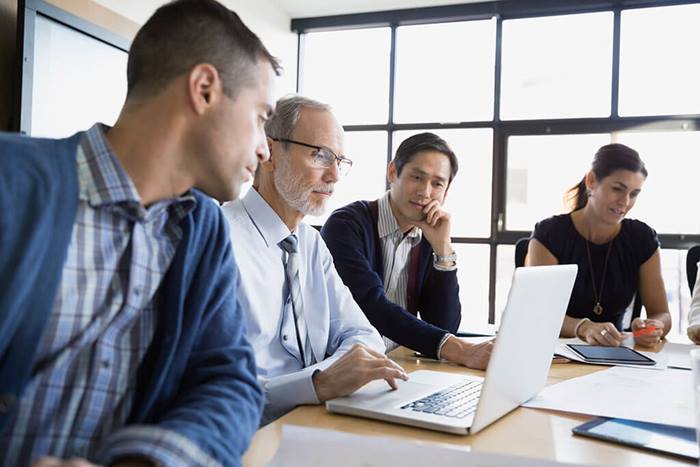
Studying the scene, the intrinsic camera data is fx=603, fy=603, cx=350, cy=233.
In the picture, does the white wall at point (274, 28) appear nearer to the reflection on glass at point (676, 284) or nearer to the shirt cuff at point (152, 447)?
the reflection on glass at point (676, 284)

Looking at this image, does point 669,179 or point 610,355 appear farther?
point 669,179

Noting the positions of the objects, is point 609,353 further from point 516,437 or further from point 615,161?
point 615,161

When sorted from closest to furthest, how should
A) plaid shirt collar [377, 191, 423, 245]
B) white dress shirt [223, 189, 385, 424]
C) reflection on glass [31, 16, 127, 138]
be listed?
1. white dress shirt [223, 189, 385, 424]
2. plaid shirt collar [377, 191, 423, 245]
3. reflection on glass [31, 16, 127, 138]

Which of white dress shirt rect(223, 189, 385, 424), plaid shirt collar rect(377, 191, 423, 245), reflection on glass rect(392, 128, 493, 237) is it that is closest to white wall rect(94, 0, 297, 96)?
reflection on glass rect(392, 128, 493, 237)

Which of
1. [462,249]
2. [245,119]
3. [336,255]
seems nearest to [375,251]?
[336,255]

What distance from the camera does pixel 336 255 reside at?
196cm

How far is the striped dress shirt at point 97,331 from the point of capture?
0.74 m

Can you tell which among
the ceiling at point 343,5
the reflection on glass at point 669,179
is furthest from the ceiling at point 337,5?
the reflection on glass at point 669,179

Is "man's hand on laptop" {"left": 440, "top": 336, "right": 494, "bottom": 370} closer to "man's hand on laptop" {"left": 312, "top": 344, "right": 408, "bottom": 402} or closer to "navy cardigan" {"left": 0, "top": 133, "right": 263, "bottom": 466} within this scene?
"man's hand on laptop" {"left": 312, "top": 344, "right": 408, "bottom": 402}

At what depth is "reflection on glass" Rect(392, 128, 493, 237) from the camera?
4.88 m

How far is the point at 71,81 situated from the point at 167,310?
7.87ft

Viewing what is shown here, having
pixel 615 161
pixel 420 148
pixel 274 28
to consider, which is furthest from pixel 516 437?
pixel 274 28

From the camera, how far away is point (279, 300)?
1407 millimetres

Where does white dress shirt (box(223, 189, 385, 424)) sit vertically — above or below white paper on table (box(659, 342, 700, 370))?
above
